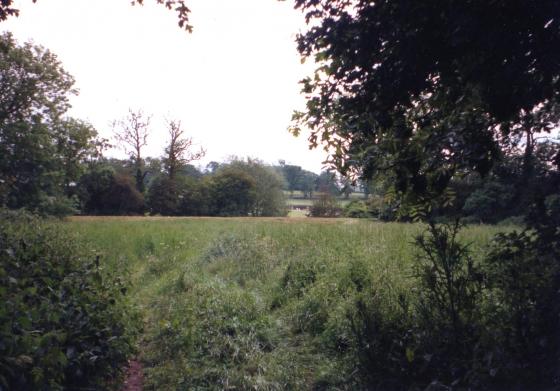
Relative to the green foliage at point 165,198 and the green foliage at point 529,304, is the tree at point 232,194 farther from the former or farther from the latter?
the green foliage at point 529,304

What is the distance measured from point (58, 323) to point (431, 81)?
4.24m

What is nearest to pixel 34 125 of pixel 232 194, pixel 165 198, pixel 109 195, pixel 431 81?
pixel 109 195

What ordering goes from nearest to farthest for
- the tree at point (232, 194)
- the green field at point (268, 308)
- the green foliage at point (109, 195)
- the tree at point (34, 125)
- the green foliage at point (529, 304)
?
the green foliage at point (529, 304), the green field at point (268, 308), the tree at point (34, 125), the green foliage at point (109, 195), the tree at point (232, 194)

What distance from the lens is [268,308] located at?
8.01 meters

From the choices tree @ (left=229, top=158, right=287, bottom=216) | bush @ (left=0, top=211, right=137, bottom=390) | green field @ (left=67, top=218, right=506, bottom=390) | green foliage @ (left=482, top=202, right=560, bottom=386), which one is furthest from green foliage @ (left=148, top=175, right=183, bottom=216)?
green foliage @ (left=482, top=202, right=560, bottom=386)

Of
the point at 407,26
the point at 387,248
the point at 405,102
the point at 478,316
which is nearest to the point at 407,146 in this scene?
the point at 405,102

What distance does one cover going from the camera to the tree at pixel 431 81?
356 cm

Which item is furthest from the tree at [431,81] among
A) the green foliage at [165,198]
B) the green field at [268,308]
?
the green foliage at [165,198]

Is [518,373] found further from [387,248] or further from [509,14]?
[387,248]

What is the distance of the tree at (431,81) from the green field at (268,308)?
1.98 m

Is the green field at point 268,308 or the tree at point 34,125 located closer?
the green field at point 268,308

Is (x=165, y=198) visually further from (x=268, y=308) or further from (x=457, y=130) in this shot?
(x=457, y=130)

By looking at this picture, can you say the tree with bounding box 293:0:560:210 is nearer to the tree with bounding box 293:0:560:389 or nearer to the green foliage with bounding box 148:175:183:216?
the tree with bounding box 293:0:560:389

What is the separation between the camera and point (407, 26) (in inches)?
160
